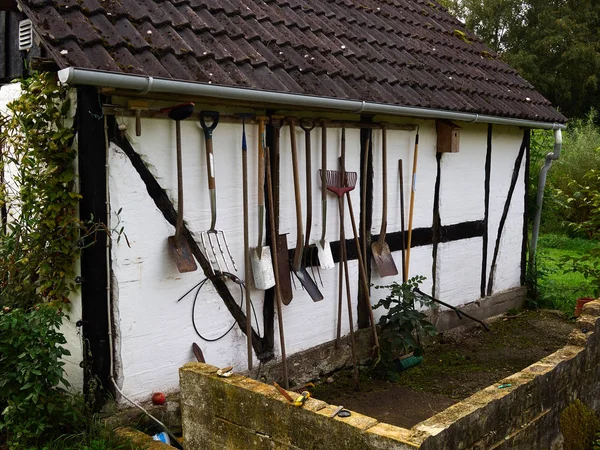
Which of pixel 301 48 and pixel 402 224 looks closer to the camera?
pixel 301 48

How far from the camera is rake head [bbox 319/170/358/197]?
5.61 metres

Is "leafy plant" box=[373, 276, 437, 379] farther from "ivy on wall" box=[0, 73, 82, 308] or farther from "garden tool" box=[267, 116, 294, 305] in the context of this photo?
"ivy on wall" box=[0, 73, 82, 308]

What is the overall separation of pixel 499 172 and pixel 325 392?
12.5ft

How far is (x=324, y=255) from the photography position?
18.1 ft

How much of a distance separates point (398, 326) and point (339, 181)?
4.63 ft

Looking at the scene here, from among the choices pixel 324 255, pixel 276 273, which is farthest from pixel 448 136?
pixel 276 273

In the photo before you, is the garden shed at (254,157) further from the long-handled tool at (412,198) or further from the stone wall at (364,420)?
the stone wall at (364,420)

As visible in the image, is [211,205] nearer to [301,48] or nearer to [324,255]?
[324,255]

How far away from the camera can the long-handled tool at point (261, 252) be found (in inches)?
193

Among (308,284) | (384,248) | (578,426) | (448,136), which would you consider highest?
(448,136)

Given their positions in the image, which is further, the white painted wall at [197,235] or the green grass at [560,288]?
the green grass at [560,288]

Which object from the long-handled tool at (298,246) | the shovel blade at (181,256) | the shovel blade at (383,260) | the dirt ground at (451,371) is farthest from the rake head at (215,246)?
the shovel blade at (383,260)

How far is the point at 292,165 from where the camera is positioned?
17.3 feet

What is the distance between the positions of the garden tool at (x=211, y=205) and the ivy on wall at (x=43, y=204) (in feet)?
3.04
